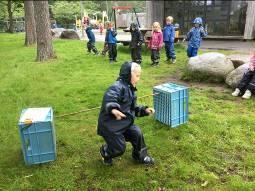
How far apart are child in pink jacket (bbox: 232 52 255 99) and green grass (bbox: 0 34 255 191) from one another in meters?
0.22

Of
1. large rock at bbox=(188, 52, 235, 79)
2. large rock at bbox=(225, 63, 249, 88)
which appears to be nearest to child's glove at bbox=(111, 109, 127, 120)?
large rock at bbox=(225, 63, 249, 88)

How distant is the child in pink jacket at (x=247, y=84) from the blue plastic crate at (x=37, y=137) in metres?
4.46

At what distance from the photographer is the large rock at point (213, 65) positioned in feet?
26.1

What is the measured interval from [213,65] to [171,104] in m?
3.23

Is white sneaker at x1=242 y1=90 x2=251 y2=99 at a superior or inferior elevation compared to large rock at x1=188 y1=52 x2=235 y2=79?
inferior

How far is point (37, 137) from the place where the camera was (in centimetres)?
429

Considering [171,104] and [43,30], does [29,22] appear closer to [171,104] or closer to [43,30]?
[43,30]

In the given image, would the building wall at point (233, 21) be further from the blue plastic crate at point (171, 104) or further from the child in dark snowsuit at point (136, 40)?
the blue plastic crate at point (171, 104)

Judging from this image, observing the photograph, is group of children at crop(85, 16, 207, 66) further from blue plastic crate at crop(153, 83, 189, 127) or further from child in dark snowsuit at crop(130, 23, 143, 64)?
blue plastic crate at crop(153, 83, 189, 127)

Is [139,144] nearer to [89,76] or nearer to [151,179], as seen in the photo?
[151,179]

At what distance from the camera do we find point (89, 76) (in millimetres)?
9305

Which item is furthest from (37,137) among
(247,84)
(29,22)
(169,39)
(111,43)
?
(29,22)

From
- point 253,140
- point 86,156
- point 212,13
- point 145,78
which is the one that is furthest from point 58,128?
point 212,13

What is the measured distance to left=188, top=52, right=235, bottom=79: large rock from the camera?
7949 millimetres
